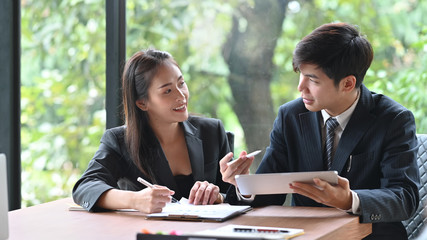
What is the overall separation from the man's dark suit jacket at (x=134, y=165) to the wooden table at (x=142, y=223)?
129 mm

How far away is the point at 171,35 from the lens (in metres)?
3.80

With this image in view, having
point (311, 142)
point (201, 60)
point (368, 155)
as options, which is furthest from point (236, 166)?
point (201, 60)

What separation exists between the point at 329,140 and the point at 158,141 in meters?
0.77

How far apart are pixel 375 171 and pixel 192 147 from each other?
32.9 inches

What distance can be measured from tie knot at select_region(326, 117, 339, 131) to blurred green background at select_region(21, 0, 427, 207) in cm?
86

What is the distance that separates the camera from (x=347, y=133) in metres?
2.39

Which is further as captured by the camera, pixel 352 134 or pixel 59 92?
pixel 59 92

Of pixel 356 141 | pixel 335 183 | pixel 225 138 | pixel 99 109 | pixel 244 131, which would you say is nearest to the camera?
pixel 335 183

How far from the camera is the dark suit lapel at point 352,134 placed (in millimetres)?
2367

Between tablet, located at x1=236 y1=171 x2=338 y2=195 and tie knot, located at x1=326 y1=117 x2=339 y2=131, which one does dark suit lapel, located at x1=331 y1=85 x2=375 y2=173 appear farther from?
tablet, located at x1=236 y1=171 x2=338 y2=195

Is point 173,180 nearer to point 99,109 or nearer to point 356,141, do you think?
point 356,141

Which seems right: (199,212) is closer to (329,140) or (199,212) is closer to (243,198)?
(243,198)

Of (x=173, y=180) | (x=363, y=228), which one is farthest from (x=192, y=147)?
(x=363, y=228)

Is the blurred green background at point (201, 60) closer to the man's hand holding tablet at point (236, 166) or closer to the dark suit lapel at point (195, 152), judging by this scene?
the dark suit lapel at point (195, 152)
